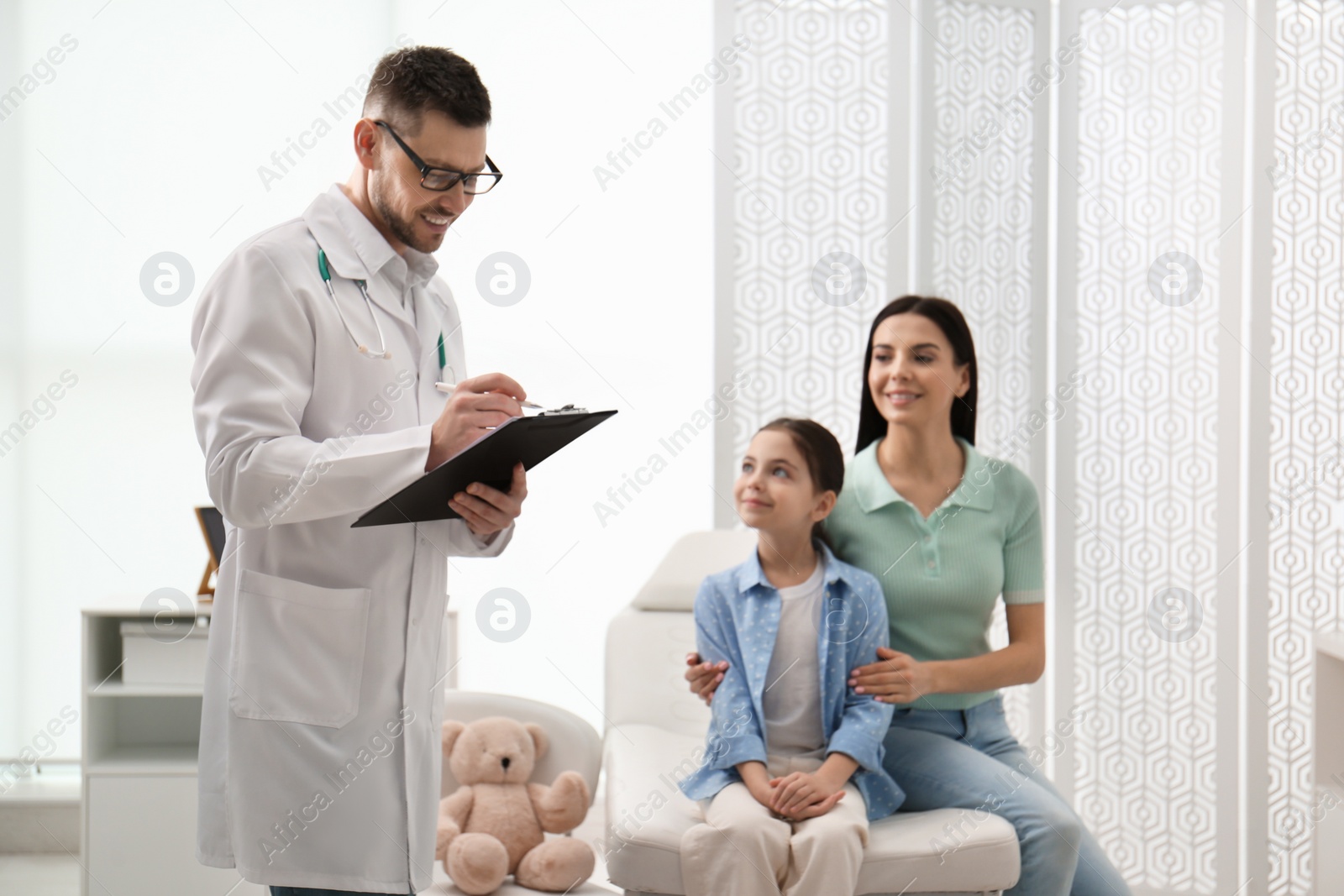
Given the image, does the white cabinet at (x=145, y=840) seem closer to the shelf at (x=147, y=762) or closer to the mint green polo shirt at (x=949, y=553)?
the shelf at (x=147, y=762)

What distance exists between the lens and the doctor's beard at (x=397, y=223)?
→ 4.11 feet

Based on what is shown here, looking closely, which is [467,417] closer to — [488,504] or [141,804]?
[488,504]

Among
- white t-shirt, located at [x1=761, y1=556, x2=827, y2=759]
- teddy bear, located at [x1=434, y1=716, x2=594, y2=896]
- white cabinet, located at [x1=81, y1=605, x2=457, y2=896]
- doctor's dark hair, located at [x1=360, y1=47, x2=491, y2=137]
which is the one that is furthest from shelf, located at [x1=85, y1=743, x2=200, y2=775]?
doctor's dark hair, located at [x1=360, y1=47, x2=491, y2=137]

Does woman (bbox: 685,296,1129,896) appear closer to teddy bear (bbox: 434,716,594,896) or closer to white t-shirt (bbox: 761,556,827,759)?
white t-shirt (bbox: 761,556,827,759)

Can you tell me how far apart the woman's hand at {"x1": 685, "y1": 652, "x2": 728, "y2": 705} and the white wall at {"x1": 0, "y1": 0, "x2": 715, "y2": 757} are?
50.1 inches

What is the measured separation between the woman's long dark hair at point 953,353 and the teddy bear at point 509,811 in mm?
924

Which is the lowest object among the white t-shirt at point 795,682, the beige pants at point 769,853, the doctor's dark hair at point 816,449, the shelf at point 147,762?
the shelf at point 147,762

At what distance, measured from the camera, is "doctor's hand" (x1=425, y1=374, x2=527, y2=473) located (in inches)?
43.3

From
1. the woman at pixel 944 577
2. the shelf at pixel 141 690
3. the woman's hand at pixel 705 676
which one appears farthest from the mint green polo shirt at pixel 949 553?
the shelf at pixel 141 690

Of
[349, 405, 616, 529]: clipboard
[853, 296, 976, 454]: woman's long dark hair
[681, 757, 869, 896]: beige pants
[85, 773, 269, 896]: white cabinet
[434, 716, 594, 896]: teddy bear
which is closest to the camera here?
[349, 405, 616, 529]: clipboard

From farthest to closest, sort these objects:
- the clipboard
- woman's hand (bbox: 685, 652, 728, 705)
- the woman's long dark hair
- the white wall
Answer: the white wall → the woman's long dark hair → woman's hand (bbox: 685, 652, 728, 705) → the clipboard

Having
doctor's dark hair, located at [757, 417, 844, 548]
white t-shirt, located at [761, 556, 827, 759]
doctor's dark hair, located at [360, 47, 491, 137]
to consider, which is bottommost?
white t-shirt, located at [761, 556, 827, 759]

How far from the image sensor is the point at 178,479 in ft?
9.32

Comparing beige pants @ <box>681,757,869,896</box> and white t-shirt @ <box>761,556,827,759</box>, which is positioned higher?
white t-shirt @ <box>761,556,827,759</box>
